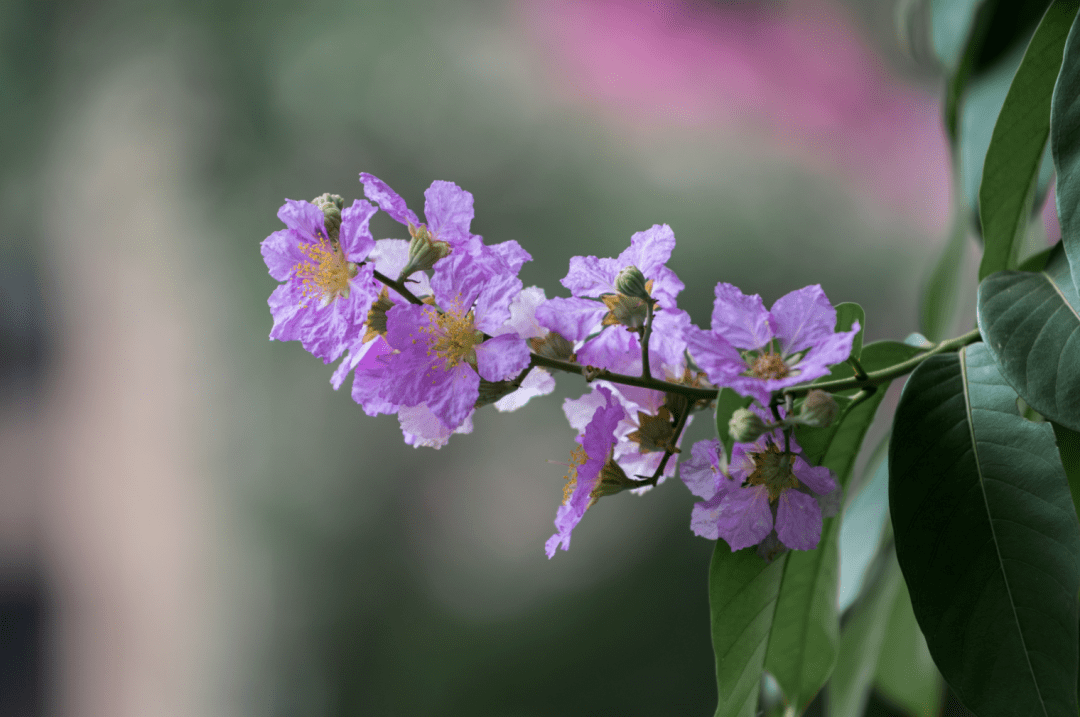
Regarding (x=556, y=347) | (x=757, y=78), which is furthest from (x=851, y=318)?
(x=757, y=78)

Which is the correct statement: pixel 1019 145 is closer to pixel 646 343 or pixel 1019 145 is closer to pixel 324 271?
pixel 646 343

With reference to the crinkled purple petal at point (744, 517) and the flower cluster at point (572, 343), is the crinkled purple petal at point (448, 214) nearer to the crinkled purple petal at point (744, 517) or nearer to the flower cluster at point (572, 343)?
the flower cluster at point (572, 343)

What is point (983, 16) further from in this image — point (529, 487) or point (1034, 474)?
point (529, 487)

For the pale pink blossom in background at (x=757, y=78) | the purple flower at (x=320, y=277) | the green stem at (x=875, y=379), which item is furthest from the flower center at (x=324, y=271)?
the pale pink blossom in background at (x=757, y=78)

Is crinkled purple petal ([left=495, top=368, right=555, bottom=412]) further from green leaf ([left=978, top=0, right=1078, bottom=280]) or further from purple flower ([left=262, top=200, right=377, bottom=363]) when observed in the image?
green leaf ([left=978, top=0, right=1078, bottom=280])

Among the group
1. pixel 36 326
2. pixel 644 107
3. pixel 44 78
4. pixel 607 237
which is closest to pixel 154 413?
pixel 36 326

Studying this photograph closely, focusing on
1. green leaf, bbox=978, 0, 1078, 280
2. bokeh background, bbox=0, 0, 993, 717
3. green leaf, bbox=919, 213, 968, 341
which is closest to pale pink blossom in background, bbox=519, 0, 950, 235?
bokeh background, bbox=0, 0, 993, 717
